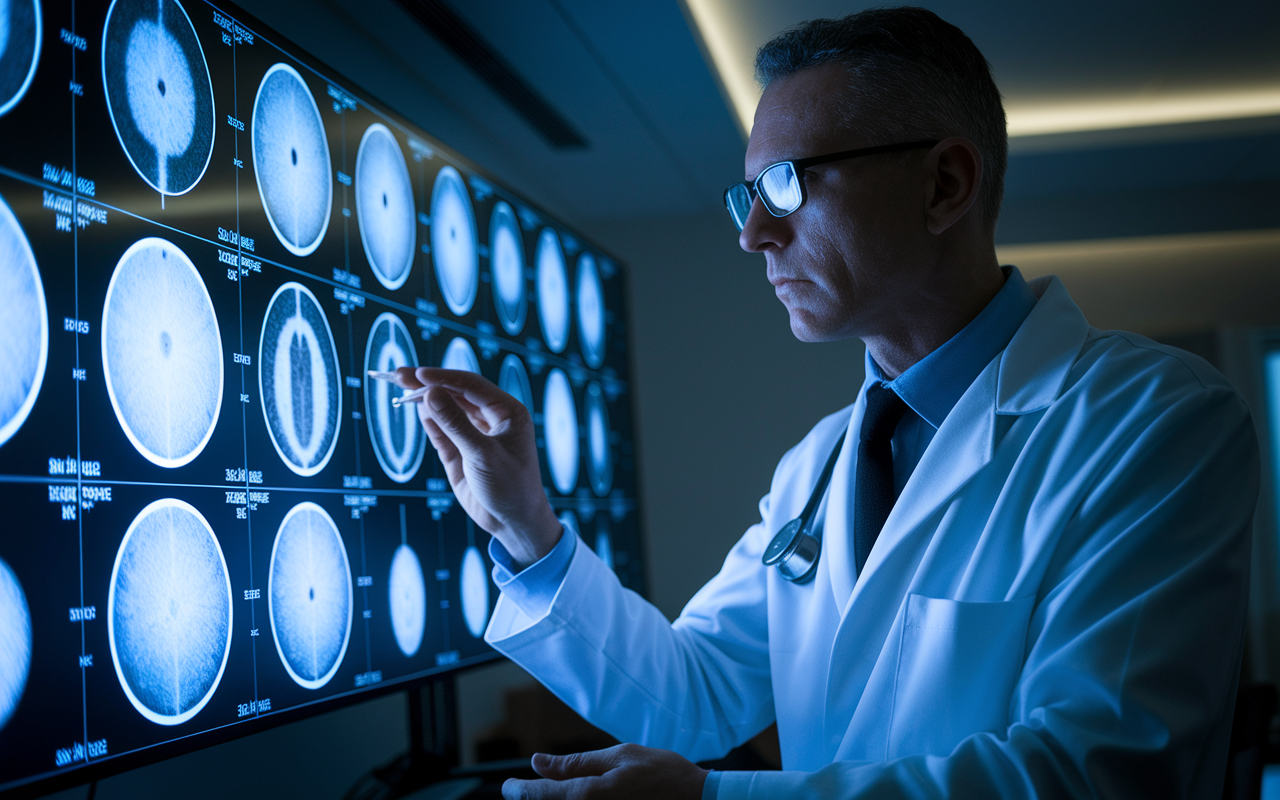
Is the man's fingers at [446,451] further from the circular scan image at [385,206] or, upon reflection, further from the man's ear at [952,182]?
the man's ear at [952,182]

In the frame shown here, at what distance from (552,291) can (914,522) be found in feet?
4.25

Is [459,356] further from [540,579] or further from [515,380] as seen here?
[540,579]

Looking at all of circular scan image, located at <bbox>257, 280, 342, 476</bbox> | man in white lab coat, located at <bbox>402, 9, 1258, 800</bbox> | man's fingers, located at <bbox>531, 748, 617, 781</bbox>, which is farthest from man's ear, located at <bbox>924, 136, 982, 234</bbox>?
circular scan image, located at <bbox>257, 280, 342, 476</bbox>

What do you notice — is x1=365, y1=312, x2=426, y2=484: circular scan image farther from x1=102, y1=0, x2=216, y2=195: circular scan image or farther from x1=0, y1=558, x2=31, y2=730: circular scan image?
x1=0, y1=558, x2=31, y2=730: circular scan image

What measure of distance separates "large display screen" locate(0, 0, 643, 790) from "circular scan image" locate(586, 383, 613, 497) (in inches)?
21.4

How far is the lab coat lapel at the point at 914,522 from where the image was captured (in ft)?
3.23

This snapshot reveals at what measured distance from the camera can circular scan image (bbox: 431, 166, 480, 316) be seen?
1.67 metres

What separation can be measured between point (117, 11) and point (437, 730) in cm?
127

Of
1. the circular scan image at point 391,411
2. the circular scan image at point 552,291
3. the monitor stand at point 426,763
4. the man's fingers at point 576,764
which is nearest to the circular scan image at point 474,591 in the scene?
the monitor stand at point 426,763

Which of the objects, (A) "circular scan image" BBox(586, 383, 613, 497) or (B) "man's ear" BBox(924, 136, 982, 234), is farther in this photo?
(A) "circular scan image" BBox(586, 383, 613, 497)

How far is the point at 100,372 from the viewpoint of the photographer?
3.04 ft

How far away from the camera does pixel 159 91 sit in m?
1.05

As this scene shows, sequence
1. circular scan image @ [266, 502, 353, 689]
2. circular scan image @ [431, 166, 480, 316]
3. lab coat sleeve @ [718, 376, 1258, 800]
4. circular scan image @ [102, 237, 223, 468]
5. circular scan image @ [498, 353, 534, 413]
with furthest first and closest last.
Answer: circular scan image @ [498, 353, 534, 413]
circular scan image @ [431, 166, 480, 316]
circular scan image @ [266, 502, 353, 689]
circular scan image @ [102, 237, 223, 468]
lab coat sleeve @ [718, 376, 1258, 800]

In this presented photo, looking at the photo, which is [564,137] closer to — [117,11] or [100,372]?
[117,11]
